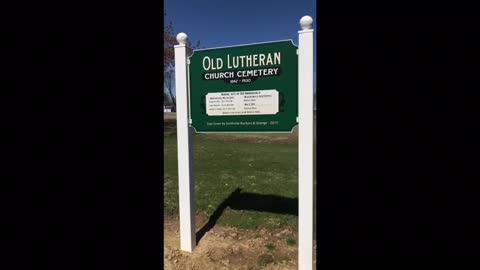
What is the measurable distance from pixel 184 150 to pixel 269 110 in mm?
1057

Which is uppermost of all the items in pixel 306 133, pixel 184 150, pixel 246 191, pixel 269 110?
pixel 269 110

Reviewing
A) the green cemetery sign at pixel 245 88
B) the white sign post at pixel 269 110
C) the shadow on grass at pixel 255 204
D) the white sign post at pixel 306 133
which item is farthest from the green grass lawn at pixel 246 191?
the green cemetery sign at pixel 245 88

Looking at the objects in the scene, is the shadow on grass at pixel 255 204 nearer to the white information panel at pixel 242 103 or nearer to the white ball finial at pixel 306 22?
the white information panel at pixel 242 103

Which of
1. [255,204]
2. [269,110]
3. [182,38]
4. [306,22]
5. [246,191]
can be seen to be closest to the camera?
[306,22]

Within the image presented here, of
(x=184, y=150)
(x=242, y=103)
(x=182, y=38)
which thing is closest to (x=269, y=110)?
(x=242, y=103)

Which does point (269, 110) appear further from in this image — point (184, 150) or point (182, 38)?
point (182, 38)

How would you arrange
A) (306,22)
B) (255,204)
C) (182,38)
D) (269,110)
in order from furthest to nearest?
(255,204) → (182,38) → (269,110) → (306,22)

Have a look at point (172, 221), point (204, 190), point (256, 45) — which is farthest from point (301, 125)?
point (204, 190)

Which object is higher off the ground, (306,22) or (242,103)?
(306,22)

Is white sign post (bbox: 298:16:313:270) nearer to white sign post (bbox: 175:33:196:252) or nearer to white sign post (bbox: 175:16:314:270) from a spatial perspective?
white sign post (bbox: 175:16:314:270)

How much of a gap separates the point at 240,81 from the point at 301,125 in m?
0.79

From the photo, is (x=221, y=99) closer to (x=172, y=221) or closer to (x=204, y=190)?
(x=172, y=221)

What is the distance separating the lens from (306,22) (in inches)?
105

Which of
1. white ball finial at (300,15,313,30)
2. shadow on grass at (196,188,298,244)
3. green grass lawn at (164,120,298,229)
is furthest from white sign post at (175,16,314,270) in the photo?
green grass lawn at (164,120,298,229)
